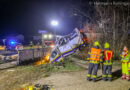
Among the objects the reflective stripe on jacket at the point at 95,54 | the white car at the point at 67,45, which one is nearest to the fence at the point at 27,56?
the white car at the point at 67,45

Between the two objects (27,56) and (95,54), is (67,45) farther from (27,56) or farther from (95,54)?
(27,56)

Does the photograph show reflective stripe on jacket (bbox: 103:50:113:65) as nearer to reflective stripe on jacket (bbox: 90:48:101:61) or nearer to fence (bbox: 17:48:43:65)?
reflective stripe on jacket (bbox: 90:48:101:61)

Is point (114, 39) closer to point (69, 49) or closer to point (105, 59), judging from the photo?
point (69, 49)

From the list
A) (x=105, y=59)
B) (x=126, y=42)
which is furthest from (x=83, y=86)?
(x=126, y=42)

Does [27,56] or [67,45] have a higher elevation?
[67,45]

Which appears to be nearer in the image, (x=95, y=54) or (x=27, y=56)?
(x=95, y=54)

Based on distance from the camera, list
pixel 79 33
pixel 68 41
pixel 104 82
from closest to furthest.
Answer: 1. pixel 104 82
2. pixel 79 33
3. pixel 68 41

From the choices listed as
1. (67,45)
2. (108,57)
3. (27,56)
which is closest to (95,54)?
(108,57)

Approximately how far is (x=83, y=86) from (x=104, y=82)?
1.19 metres

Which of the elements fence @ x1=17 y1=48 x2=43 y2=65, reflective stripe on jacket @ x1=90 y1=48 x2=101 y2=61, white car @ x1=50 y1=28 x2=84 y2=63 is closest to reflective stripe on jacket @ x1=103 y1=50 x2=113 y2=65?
reflective stripe on jacket @ x1=90 y1=48 x2=101 y2=61

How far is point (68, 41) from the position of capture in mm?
9211

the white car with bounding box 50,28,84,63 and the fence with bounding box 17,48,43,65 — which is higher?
the white car with bounding box 50,28,84,63

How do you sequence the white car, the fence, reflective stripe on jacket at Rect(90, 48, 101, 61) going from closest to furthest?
reflective stripe on jacket at Rect(90, 48, 101, 61), the white car, the fence

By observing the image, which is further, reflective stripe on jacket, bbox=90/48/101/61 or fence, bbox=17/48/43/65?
fence, bbox=17/48/43/65
